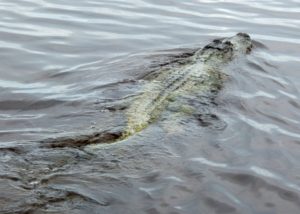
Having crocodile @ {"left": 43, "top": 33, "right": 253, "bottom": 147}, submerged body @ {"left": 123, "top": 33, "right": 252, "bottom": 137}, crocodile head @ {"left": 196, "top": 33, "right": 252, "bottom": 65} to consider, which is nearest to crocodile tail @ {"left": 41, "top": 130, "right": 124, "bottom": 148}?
crocodile @ {"left": 43, "top": 33, "right": 253, "bottom": 147}

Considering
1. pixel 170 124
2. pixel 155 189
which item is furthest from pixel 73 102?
pixel 155 189

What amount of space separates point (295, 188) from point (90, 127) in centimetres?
205

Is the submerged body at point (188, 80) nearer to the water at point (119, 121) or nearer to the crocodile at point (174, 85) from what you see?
the crocodile at point (174, 85)

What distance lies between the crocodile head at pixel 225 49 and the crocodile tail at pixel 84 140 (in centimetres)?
293

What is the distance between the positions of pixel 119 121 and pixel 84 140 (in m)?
0.62

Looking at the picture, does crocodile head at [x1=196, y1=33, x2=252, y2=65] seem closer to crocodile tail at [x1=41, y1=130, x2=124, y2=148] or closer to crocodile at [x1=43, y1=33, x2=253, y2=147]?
crocodile at [x1=43, y1=33, x2=253, y2=147]

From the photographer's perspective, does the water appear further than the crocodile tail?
No

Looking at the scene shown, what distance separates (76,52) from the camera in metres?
8.61

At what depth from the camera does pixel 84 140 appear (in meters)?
5.34

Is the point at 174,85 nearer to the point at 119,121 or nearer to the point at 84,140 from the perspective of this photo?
the point at 119,121

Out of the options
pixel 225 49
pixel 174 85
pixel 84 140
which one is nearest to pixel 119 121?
pixel 84 140

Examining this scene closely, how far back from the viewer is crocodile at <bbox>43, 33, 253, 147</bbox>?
5477 millimetres

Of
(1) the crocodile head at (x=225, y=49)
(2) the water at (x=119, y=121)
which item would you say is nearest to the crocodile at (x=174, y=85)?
(1) the crocodile head at (x=225, y=49)

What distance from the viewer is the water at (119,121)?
4.64 m
